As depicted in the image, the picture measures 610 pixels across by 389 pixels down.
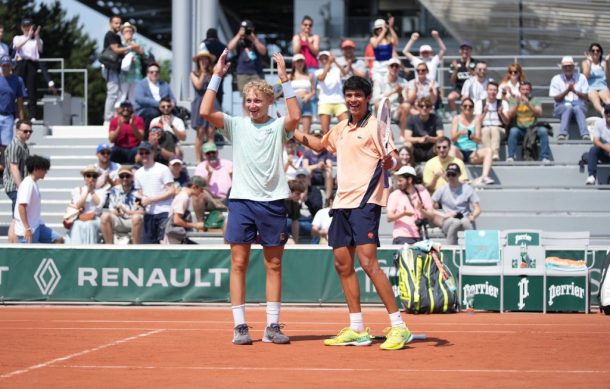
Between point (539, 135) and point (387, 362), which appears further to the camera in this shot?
point (539, 135)

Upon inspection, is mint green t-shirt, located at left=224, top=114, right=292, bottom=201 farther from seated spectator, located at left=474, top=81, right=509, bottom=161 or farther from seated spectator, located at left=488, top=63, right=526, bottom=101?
seated spectator, located at left=488, top=63, right=526, bottom=101

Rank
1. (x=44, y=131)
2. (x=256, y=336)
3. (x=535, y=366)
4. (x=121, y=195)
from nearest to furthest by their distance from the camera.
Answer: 1. (x=535, y=366)
2. (x=256, y=336)
3. (x=121, y=195)
4. (x=44, y=131)

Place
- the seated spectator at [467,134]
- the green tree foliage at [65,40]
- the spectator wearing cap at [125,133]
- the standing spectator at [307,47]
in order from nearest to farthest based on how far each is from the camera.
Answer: the spectator wearing cap at [125,133], the seated spectator at [467,134], the standing spectator at [307,47], the green tree foliage at [65,40]

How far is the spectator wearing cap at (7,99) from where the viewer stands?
20562 mm

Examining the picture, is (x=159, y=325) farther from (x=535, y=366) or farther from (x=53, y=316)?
(x=535, y=366)

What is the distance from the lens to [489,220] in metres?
18.5

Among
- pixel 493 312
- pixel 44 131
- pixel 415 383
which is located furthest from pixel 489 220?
pixel 415 383

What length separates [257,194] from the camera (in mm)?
9633

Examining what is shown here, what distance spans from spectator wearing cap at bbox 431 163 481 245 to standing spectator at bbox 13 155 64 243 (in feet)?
18.9

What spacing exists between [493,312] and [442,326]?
3179mm

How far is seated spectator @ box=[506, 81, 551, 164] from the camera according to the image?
20.0 m

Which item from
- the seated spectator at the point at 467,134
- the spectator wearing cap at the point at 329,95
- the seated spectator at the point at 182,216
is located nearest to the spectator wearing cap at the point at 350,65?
the spectator wearing cap at the point at 329,95

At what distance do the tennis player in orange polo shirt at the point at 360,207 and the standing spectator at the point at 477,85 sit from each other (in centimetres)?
1142

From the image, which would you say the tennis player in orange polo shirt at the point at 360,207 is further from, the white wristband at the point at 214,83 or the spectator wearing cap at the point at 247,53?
the spectator wearing cap at the point at 247,53
